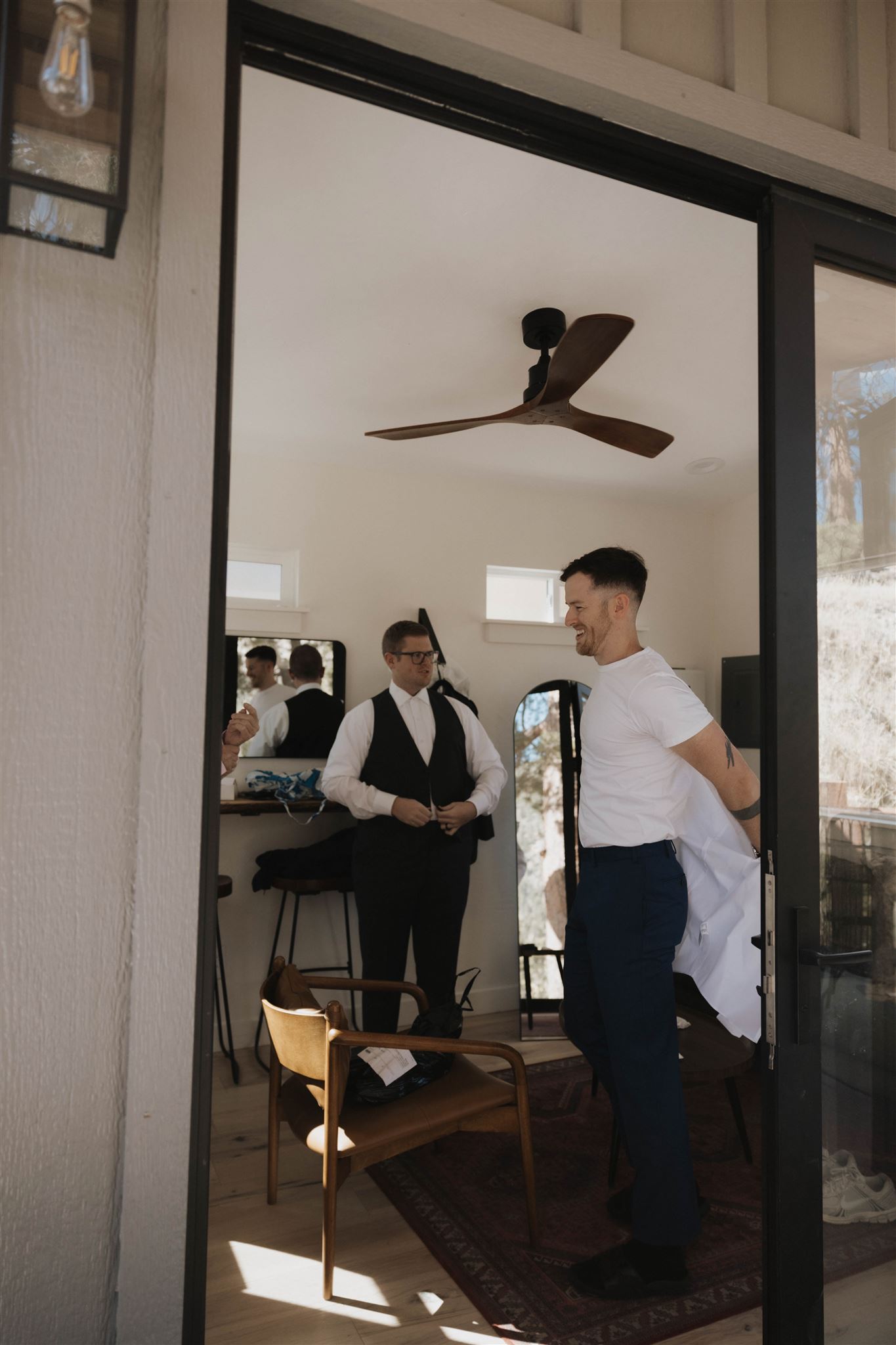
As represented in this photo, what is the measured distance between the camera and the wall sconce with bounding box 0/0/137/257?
3.27ft

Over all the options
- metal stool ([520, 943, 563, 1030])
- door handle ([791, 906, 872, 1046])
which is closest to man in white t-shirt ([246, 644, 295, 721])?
metal stool ([520, 943, 563, 1030])

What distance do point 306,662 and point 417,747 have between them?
909mm

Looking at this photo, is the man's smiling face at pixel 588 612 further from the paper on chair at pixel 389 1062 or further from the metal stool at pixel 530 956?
the metal stool at pixel 530 956

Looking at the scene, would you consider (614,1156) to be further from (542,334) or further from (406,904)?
(542,334)

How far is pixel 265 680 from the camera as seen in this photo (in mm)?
4438

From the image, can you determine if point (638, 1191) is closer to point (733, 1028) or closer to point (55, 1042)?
point (733, 1028)

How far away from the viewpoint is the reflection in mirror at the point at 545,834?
454 centimetres

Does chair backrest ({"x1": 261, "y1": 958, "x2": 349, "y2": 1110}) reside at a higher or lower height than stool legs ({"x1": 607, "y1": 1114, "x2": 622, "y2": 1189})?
A: higher

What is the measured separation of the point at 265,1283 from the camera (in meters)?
2.34

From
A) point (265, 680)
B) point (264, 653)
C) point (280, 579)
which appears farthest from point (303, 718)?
point (280, 579)

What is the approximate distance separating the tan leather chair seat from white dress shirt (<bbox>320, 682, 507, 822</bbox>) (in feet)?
4.14

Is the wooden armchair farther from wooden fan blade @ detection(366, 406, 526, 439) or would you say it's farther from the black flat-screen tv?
the black flat-screen tv

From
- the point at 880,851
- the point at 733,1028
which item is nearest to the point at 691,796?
the point at 733,1028

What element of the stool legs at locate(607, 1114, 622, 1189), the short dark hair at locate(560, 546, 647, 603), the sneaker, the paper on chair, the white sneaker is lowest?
the stool legs at locate(607, 1114, 622, 1189)
